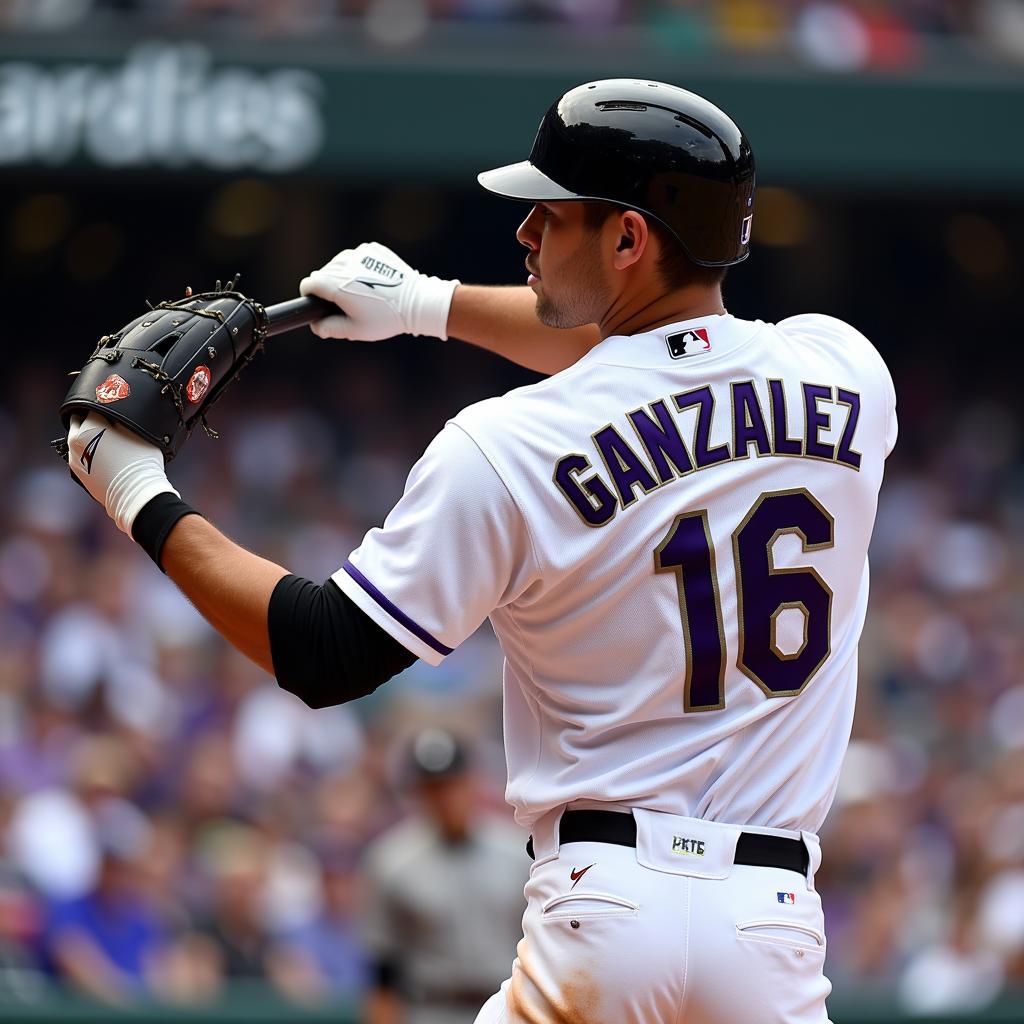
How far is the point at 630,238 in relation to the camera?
2.46 meters

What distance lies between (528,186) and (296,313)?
652 millimetres

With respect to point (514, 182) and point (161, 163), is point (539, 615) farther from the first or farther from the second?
point (161, 163)

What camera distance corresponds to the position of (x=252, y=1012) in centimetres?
588

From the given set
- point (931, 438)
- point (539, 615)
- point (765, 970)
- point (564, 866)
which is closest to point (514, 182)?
point (539, 615)

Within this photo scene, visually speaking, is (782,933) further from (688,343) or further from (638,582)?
(688,343)

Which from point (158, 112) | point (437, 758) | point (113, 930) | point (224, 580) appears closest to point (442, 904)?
point (437, 758)

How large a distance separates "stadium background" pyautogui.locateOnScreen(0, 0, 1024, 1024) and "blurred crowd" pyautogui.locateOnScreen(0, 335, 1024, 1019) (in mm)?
21

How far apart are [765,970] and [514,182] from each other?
1130mm

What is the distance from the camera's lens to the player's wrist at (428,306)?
316 centimetres

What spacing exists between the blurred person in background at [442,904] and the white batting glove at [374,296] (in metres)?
2.59

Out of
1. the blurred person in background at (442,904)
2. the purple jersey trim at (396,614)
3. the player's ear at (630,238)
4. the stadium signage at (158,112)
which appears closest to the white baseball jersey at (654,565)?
the purple jersey trim at (396,614)

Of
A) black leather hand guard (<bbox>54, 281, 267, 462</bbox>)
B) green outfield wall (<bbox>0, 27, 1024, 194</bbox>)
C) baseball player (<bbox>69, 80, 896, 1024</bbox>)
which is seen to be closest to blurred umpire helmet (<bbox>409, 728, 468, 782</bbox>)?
black leather hand guard (<bbox>54, 281, 267, 462</bbox>)

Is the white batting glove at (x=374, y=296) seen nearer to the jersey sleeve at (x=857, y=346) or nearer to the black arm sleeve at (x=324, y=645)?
the jersey sleeve at (x=857, y=346)

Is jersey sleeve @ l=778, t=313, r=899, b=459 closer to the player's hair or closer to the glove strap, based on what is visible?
the player's hair
